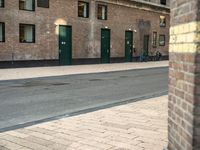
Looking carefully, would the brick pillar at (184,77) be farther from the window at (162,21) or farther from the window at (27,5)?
the window at (162,21)

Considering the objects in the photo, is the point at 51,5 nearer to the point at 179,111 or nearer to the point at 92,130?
the point at 92,130

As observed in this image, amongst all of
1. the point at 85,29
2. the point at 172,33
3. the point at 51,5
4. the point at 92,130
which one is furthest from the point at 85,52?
the point at 172,33

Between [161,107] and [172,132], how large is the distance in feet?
15.7

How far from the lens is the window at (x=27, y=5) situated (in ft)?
82.7

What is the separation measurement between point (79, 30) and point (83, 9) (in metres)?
1.98

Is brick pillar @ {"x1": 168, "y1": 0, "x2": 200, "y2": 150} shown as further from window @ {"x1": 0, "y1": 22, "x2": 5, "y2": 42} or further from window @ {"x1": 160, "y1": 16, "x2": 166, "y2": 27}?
window @ {"x1": 160, "y1": 16, "x2": 166, "y2": 27}

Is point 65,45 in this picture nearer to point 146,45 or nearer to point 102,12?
point 102,12

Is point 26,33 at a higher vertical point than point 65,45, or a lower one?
higher

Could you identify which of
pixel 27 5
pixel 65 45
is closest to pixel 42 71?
pixel 27 5

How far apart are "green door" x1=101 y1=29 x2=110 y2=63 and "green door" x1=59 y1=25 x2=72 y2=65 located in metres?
4.52

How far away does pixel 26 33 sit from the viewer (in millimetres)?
25656

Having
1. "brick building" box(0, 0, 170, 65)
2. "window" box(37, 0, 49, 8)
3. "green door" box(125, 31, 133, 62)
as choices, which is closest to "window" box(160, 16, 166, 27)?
"brick building" box(0, 0, 170, 65)

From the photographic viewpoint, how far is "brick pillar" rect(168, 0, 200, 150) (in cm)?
287

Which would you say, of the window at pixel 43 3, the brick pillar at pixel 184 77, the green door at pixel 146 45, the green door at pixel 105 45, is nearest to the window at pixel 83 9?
the green door at pixel 105 45
